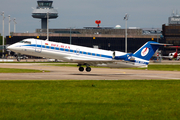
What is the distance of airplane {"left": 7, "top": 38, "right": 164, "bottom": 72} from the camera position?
136 feet

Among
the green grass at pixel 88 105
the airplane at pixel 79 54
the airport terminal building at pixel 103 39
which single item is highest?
the airport terminal building at pixel 103 39

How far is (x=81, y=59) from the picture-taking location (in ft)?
139

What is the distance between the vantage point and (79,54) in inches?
1673

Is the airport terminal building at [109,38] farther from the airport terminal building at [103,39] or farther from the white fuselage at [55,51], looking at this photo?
the white fuselage at [55,51]

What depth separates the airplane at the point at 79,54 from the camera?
41375mm

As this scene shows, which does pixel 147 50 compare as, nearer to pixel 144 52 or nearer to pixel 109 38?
pixel 144 52

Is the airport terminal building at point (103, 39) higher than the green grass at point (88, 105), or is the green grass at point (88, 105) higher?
the airport terminal building at point (103, 39)

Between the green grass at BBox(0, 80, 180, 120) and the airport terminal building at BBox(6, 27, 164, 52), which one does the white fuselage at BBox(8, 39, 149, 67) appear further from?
the airport terminal building at BBox(6, 27, 164, 52)

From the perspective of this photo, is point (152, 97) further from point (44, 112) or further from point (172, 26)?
point (172, 26)

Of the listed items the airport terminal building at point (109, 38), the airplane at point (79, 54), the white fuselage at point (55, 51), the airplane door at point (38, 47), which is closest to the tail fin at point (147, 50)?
the airplane at point (79, 54)

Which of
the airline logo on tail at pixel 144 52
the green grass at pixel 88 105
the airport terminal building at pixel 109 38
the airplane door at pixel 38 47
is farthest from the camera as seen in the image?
the airport terminal building at pixel 109 38

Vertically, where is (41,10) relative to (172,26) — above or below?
above

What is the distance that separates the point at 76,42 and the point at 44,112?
143 meters

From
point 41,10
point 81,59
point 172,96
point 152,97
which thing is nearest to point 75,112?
point 152,97
